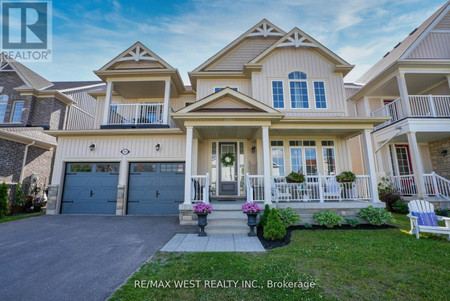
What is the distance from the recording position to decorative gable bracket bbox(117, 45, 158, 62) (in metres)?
9.83

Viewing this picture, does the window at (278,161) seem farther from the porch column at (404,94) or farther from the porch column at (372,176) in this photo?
the porch column at (404,94)

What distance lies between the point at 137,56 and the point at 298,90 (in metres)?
8.08

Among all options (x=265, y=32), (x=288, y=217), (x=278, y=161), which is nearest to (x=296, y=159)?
(x=278, y=161)

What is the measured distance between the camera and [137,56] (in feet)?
32.4

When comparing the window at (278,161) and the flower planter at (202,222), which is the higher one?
the window at (278,161)

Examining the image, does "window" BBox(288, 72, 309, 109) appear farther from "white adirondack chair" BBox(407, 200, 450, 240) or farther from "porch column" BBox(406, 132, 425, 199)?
"white adirondack chair" BBox(407, 200, 450, 240)

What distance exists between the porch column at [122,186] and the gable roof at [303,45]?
7451mm

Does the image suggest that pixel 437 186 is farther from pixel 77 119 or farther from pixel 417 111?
pixel 77 119

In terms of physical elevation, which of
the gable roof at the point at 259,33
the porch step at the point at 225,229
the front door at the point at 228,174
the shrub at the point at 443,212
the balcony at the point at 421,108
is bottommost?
the porch step at the point at 225,229

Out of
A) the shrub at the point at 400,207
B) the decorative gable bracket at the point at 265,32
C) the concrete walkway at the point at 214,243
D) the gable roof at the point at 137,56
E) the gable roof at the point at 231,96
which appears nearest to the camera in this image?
the concrete walkway at the point at 214,243

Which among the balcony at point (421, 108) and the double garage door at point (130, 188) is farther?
the balcony at point (421, 108)

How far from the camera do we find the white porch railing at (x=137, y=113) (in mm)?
9648

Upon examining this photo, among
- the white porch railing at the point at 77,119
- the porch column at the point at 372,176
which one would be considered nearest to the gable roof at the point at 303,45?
the porch column at the point at 372,176

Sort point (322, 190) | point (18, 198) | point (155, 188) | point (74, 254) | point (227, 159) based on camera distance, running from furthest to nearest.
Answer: point (18, 198) < point (227, 159) < point (155, 188) < point (322, 190) < point (74, 254)
